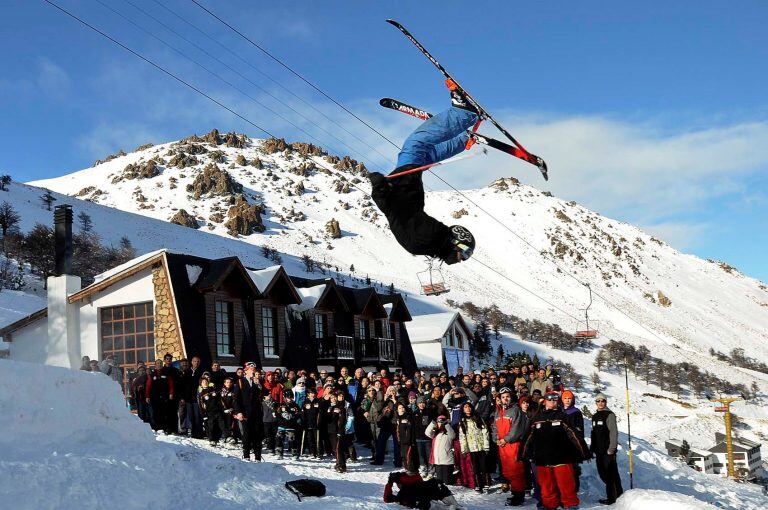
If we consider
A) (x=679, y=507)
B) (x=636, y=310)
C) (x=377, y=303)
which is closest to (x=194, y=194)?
(x=636, y=310)

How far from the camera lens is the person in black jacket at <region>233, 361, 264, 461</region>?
520 inches

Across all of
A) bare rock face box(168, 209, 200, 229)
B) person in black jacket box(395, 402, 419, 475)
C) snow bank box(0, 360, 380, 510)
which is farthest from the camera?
bare rock face box(168, 209, 200, 229)

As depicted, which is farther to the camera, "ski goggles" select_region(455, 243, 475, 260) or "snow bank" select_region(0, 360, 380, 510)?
"snow bank" select_region(0, 360, 380, 510)

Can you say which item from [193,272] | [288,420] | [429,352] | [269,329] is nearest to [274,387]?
[288,420]

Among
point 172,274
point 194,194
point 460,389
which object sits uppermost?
point 194,194

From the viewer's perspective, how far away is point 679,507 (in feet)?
31.3

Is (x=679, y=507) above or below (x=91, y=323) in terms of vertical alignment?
below

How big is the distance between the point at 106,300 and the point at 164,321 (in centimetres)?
247

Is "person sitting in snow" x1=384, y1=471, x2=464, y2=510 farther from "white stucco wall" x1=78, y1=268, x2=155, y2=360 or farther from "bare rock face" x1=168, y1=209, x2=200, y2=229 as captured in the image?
"bare rock face" x1=168, y1=209, x2=200, y2=229

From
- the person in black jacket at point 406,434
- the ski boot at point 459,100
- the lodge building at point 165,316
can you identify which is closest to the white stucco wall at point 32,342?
the lodge building at point 165,316

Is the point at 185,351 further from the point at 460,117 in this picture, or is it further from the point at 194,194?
the point at 194,194

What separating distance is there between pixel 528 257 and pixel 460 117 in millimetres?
105101

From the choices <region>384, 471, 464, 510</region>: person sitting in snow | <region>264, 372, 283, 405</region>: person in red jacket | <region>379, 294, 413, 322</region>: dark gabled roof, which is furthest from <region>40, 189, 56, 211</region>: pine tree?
<region>384, 471, 464, 510</region>: person sitting in snow

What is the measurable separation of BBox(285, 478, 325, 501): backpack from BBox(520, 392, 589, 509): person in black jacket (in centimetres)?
351
